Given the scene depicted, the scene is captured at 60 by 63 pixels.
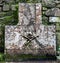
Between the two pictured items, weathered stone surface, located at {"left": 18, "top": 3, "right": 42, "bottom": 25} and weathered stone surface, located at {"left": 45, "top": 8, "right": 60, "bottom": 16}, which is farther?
weathered stone surface, located at {"left": 45, "top": 8, "right": 60, "bottom": 16}

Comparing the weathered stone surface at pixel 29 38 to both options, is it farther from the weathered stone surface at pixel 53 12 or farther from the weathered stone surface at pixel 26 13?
the weathered stone surface at pixel 53 12

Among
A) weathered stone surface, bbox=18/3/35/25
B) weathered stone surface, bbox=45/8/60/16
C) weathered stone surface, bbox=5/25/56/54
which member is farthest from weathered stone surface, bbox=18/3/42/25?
weathered stone surface, bbox=45/8/60/16

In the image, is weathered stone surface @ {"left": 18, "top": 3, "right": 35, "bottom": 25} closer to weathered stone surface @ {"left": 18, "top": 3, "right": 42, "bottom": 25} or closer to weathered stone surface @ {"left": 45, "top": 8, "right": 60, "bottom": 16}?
weathered stone surface @ {"left": 18, "top": 3, "right": 42, "bottom": 25}

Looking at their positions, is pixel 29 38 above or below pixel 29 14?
below

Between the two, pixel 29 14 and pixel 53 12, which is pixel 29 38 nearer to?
pixel 29 14

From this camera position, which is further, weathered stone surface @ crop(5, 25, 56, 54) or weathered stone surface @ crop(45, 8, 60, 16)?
weathered stone surface @ crop(45, 8, 60, 16)

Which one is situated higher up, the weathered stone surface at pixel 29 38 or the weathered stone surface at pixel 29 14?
the weathered stone surface at pixel 29 14

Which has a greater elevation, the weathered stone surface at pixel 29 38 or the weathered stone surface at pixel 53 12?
the weathered stone surface at pixel 53 12

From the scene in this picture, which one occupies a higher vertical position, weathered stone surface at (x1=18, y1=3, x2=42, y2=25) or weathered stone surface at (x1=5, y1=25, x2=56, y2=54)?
weathered stone surface at (x1=18, y1=3, x2=42, y2=25)

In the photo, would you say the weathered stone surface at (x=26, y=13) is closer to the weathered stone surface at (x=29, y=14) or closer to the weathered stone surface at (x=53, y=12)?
the weathered stone surface at (x=29, y=14)

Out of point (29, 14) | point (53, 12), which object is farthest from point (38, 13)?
point (53, 12)

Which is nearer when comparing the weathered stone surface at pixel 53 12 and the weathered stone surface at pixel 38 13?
the weathered stone surface at pixel 38 13

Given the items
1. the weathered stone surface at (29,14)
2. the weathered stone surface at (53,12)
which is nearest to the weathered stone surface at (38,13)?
the weathered stone surface at (29,14)

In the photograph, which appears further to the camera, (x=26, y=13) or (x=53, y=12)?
(x=53, y=12)
